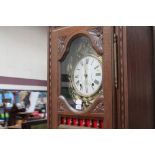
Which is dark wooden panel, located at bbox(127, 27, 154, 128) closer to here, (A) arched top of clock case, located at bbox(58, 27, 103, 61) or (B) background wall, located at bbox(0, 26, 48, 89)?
(A) arched top of clock case, located at bbox(58, 27, 103, 61)

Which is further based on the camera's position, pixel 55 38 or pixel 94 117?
pixel 55 38

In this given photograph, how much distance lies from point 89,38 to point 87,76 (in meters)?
0.14

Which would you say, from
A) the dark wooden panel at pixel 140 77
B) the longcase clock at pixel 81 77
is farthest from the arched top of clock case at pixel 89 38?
the dark wooden panel at pixel 140 77

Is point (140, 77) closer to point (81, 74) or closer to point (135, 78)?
point (135, 78)

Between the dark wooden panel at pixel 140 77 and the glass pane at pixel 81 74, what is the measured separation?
4.3 inches

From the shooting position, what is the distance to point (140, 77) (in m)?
0.84

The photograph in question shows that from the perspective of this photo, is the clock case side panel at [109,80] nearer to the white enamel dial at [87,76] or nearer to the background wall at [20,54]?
the white enamel dial at [87,76]

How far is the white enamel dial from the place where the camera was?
83 cm

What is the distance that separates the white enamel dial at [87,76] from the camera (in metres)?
0.83

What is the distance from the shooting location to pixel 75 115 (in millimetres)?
860
